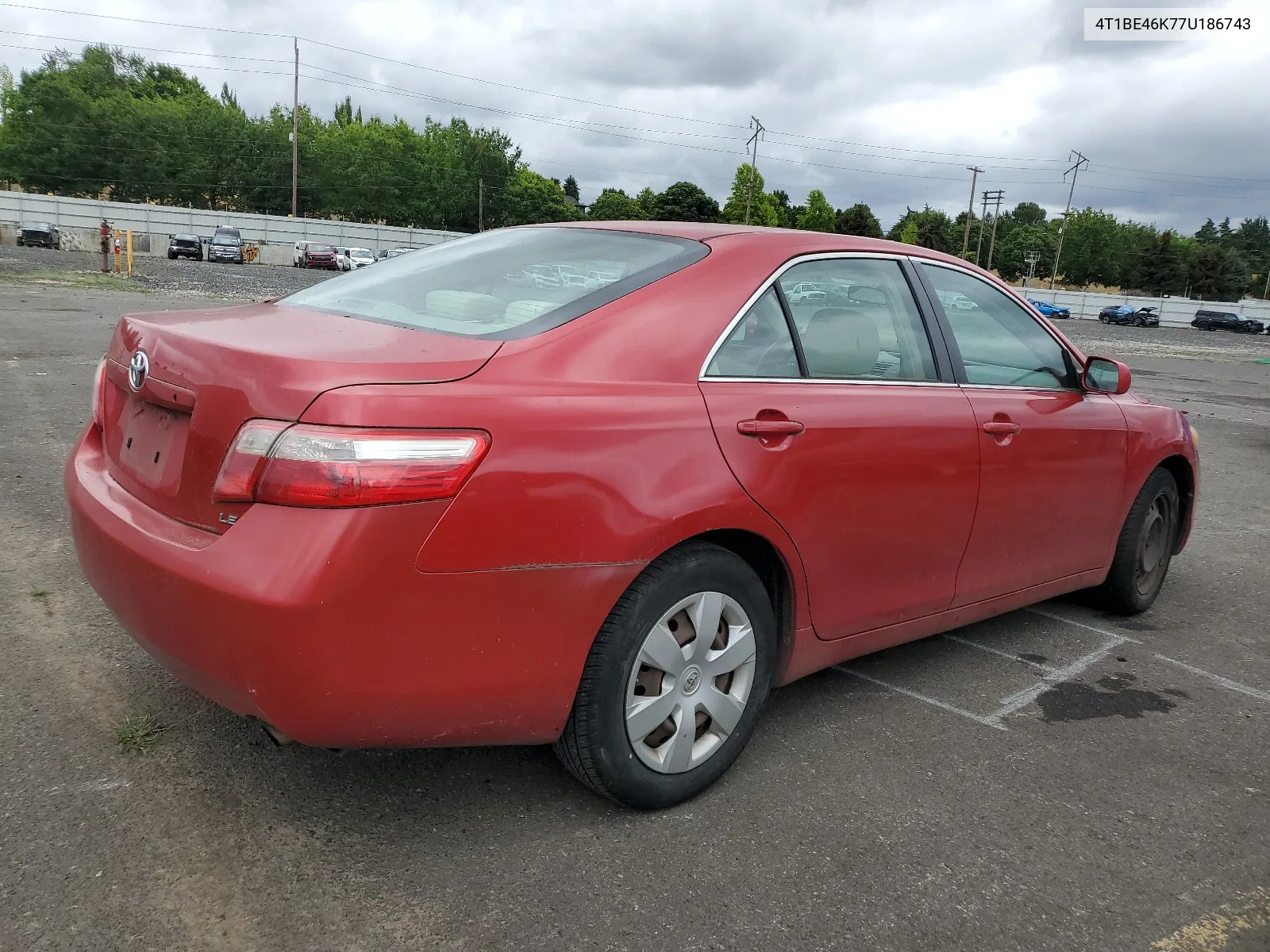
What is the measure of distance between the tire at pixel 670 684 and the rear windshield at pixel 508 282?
73 centimetres

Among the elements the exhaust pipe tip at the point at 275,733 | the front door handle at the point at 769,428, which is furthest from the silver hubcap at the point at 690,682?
the exhaust pipe tip at the point at 275,733

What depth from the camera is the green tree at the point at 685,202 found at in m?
91.9

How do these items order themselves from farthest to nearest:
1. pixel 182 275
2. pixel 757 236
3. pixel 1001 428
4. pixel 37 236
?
pixel 37 236
pixel 182 275
pixel 1001 428
pixel 757 236

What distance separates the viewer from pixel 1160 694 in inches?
152

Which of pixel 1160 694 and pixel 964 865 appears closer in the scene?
pixel 964 865

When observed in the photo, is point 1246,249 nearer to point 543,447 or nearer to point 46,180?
point 46,180

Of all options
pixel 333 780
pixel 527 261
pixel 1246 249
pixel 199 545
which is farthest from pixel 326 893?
pixel 1246 249

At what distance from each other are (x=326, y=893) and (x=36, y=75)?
357 ft

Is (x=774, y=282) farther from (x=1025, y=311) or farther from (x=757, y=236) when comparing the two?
(x=1025, y=311)

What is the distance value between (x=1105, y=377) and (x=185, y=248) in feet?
171

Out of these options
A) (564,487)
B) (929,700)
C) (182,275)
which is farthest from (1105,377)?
(182,275)

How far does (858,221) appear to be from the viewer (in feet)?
348

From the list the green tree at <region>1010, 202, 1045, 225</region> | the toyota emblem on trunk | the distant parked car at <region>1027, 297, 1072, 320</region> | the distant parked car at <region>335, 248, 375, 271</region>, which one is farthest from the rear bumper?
the green tree at <region>1010, 202, 1045, 225</region>

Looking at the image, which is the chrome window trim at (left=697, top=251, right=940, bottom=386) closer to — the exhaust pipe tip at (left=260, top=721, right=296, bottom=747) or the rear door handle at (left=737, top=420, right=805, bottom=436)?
the rear door handle at (left=737, top=420, right=805, bottom=436)
